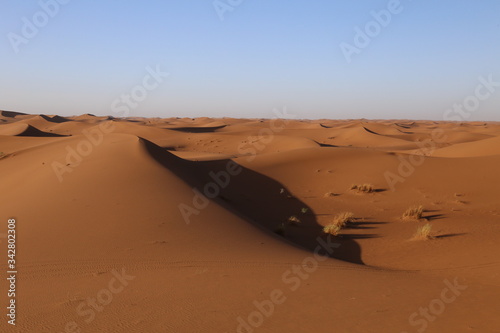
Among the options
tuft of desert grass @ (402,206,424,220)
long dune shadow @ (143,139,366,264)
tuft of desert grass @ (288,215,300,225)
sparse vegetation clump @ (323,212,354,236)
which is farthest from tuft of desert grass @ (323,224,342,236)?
tuft of desert grass @ (402,206,424,220)

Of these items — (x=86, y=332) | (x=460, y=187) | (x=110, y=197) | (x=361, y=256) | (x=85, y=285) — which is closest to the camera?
(x=86, y=332)

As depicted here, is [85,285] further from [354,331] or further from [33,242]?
[354,331]

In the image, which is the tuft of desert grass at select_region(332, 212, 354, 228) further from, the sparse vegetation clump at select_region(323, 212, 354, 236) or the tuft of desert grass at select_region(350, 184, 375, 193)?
the tuft of desert grass at select_region(350, 184, 375, 193)

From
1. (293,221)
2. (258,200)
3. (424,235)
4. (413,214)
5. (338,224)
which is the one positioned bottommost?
(258,200)

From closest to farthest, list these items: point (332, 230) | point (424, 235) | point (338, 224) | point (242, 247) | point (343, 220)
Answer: point (242, 247)
point (424, 235)
point (332, 230)
point (338, 224)
point (343, 220)

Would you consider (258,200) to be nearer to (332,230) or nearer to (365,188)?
(365,188)

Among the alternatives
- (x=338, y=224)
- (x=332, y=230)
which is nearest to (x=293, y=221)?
(x=338, y=224)

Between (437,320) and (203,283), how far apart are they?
2.94 meters

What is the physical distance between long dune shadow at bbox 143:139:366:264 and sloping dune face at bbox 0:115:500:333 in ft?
0.30

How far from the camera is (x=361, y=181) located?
17.9 m

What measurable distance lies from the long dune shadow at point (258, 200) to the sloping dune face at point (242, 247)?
0.09 meters

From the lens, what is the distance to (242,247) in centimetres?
773

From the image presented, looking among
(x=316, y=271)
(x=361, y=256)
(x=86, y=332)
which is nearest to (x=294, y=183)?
(x=361, y=256)

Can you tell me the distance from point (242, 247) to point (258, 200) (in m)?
7.64
